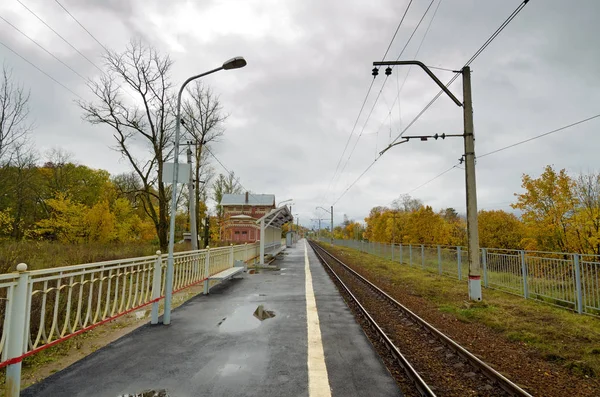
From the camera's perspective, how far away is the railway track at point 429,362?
12.1ft

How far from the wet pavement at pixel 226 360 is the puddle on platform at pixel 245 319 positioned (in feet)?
0.06

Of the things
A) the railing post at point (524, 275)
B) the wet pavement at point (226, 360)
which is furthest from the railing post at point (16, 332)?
the railing post at point (524, 275)

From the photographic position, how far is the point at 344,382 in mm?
3504

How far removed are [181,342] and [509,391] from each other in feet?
14.7

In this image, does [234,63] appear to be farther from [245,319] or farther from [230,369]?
[230,369]

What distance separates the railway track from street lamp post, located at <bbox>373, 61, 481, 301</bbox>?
2.58 m

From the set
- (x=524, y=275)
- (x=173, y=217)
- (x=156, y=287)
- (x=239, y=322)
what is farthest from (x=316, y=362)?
(x=524, y=275)

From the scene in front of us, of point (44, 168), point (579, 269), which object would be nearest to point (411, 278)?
point (579, 269)

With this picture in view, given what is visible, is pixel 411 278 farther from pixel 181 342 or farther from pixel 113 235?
pixel 113 235

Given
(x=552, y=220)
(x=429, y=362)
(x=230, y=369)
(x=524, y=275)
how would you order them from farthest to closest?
(x=552, y=220)
(x=524, y=275)
(x=429, y=362)
(x=230, y=369)

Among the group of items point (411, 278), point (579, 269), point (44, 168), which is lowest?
point (411, 278)

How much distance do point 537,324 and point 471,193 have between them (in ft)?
11.9

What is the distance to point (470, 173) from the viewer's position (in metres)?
8.92

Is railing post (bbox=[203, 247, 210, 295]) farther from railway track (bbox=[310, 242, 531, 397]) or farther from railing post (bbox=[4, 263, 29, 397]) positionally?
railing post (bbox=[4, 263, 29, 397])
